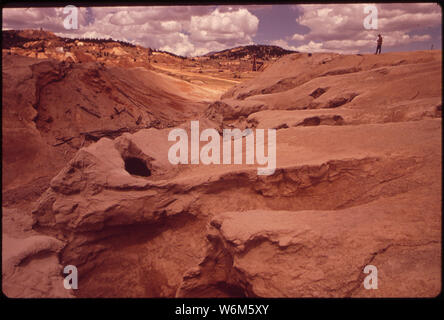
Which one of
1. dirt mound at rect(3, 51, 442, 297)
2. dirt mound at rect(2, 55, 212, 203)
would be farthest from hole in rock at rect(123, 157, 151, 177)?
dirt mound at rect(2, 55, 212, 203)

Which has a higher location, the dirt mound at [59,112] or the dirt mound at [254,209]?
the dirt mound at [59,112]

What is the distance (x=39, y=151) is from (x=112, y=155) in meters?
3.29

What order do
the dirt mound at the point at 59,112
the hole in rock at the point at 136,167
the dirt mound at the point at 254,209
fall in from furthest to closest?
the dirt mound at the point at 59,112 → the hole in rock at the point at 136,167 → the dirt mound at the point at 254,209

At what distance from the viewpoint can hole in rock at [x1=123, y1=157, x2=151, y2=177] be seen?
478 centimetres

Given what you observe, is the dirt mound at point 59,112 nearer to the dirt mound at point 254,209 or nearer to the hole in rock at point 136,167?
the dirt mound at point 254,209

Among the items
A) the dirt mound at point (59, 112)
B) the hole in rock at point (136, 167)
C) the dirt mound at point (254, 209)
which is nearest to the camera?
the dirt mound at point (254, 209)

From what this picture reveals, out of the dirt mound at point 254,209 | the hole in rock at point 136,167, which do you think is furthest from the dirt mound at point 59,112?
the hole in rock at point 136,167

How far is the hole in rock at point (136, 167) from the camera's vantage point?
4781 millimetres

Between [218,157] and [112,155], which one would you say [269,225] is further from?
[112,155]

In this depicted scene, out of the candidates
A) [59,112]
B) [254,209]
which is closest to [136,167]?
[254,209]

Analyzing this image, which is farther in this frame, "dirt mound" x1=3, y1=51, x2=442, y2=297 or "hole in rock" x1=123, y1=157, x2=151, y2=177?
"hole in rock" x1=123, y1=157, x2=151, y2=177

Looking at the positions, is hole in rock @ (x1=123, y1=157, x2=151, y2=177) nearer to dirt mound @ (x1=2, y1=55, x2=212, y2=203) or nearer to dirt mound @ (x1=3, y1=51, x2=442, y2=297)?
dirt mound @ (x1=3, y1=51, x2=442, y2=297)

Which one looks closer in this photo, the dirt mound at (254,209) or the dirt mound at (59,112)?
the dirt mound at (254,209)
